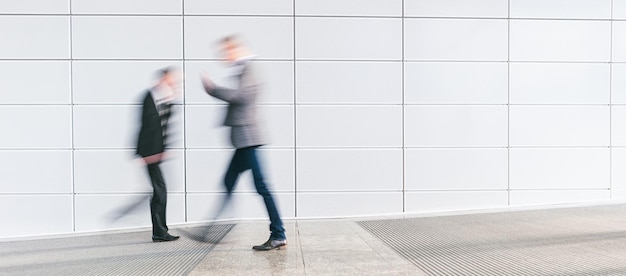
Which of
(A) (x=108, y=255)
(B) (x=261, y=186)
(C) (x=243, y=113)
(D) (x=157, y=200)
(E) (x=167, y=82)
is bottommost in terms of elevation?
(A) (x=108, y=255)

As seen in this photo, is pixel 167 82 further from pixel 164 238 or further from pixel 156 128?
pixel 164 238

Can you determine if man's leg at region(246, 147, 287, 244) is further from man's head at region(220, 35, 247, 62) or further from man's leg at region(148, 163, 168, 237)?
man's leg at region(148, 163, 168, 237)

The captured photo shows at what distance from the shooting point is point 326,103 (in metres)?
6.48

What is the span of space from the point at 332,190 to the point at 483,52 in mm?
2607

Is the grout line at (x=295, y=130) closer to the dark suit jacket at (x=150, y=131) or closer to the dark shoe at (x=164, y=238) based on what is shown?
the dark shoe at (x=164, y=238)

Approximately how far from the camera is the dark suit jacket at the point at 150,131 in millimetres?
4715

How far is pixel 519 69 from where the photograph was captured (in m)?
6.68

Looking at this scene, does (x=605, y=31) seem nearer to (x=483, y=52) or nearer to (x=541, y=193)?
(x=483, y=52)

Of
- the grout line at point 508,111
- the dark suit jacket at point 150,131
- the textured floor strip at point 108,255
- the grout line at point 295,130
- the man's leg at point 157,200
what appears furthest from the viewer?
the grout line at point 508,111

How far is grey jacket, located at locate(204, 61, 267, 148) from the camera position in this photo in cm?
404

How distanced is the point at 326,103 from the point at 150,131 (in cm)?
245

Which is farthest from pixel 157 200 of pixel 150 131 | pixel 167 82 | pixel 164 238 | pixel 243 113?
pixel 243 113

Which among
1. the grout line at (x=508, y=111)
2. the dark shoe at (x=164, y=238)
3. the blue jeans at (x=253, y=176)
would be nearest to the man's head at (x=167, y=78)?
the blue jeans at (x=253, y=176)

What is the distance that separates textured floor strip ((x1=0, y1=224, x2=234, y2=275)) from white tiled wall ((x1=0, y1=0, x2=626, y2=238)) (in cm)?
116
